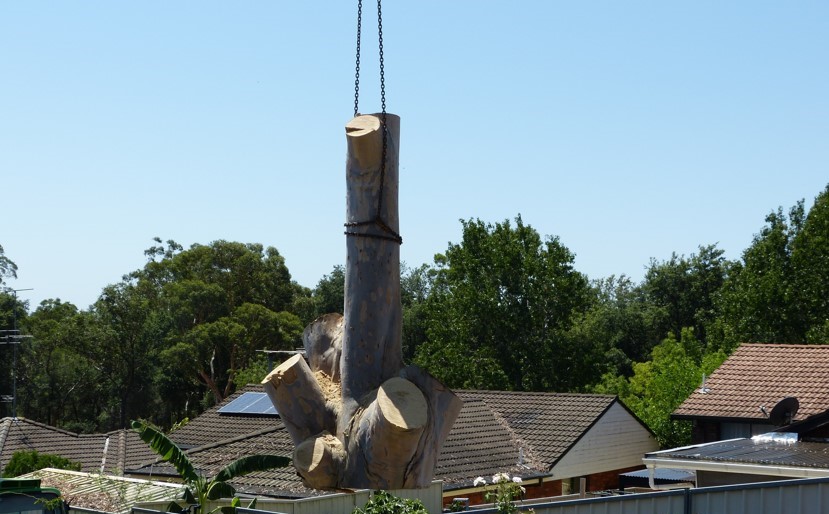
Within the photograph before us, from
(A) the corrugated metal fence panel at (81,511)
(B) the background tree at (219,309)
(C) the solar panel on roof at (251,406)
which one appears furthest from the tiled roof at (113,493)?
(B) the background tree at (219,309)

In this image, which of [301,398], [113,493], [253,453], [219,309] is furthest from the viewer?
[219,309]

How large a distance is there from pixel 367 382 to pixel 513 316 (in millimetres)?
34679

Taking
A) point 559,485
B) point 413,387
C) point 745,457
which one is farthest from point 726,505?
point 559,485

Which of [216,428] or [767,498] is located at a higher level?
[767,498]

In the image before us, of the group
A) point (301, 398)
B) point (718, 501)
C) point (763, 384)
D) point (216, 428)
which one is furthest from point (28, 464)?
point (718, 501)

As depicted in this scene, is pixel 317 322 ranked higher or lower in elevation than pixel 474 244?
lower

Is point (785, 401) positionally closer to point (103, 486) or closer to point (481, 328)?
point (103, 486)

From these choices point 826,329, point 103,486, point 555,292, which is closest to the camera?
point 103,486

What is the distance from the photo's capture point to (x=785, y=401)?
19.7 m

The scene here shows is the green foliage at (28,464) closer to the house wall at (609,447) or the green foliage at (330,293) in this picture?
the house wall at (609,447)

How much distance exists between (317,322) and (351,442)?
136 cm

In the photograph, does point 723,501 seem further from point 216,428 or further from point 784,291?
point 784,291

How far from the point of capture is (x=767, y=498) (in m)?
10.4

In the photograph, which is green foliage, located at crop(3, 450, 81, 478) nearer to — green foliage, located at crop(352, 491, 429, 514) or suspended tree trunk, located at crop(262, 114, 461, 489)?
suspended tree trunk, located at crop(262, 114, 461, 489)
